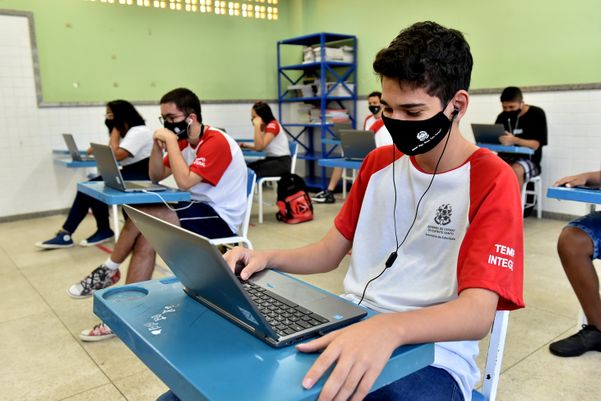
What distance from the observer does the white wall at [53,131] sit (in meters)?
4.55

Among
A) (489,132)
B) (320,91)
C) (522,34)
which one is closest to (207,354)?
(489,132)

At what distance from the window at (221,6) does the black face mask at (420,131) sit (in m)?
5.50

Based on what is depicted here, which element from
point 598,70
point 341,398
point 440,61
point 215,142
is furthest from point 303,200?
point 341,398

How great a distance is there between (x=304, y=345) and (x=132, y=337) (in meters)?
0.29

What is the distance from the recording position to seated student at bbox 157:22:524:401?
0.83 metres

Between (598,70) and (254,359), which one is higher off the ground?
(598,70)

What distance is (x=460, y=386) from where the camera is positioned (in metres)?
0.93

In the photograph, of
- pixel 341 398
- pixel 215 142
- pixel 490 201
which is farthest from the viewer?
pixel 215 142

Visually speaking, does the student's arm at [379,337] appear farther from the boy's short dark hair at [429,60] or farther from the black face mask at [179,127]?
the black face mask at [179,127]

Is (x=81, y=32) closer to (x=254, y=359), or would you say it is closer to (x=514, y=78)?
(x=514, y=78)

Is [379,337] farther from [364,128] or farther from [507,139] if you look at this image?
[364,128]

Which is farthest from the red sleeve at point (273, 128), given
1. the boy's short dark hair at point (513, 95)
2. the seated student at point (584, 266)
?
the seated student at point (584, 266)

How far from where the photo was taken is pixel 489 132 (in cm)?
441

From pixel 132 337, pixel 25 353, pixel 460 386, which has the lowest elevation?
pixel 25 353
